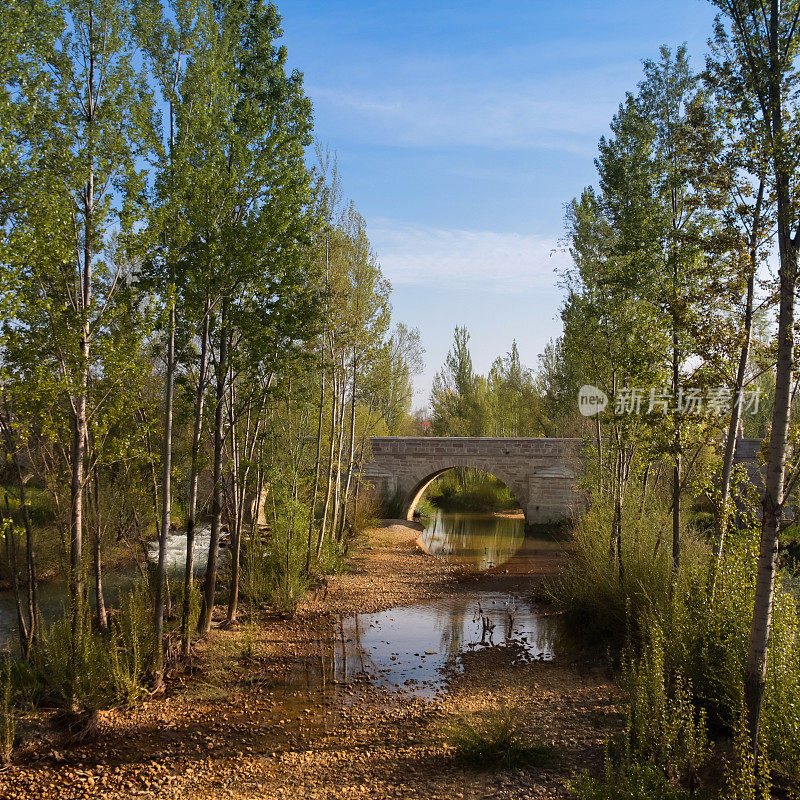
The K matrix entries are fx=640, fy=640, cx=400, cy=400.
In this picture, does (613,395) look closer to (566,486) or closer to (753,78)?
(753,78)

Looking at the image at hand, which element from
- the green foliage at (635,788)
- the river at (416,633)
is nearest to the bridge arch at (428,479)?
the river at (416,633)

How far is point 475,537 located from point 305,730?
45.1 ft

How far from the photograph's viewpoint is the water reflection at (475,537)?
16.0m

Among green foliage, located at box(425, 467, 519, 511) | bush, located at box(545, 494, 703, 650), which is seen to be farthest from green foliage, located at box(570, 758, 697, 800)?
green foliage, located at box(425, 467, 519, 511)

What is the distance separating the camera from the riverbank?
4.71m

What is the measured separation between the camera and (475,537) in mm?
19203

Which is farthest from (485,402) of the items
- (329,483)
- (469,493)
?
(329,483)

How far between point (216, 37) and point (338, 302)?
532 cm

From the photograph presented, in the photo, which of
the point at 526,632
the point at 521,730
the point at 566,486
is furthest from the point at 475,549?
the point at 521,730

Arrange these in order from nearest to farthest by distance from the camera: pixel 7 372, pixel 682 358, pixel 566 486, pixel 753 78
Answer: pixel 753 78 → pixel 7 372 → pixel 682 358 → pixel 566 486

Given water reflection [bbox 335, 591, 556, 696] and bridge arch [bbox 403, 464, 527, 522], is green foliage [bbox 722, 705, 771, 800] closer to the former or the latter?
water reflection [bbox 335, 591, 556, 696]

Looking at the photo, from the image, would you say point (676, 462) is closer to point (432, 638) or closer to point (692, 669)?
point (692, 669)

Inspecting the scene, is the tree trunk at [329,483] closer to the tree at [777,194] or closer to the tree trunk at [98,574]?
the tree trunk at [98,574]

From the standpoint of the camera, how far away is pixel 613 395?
375 inches
